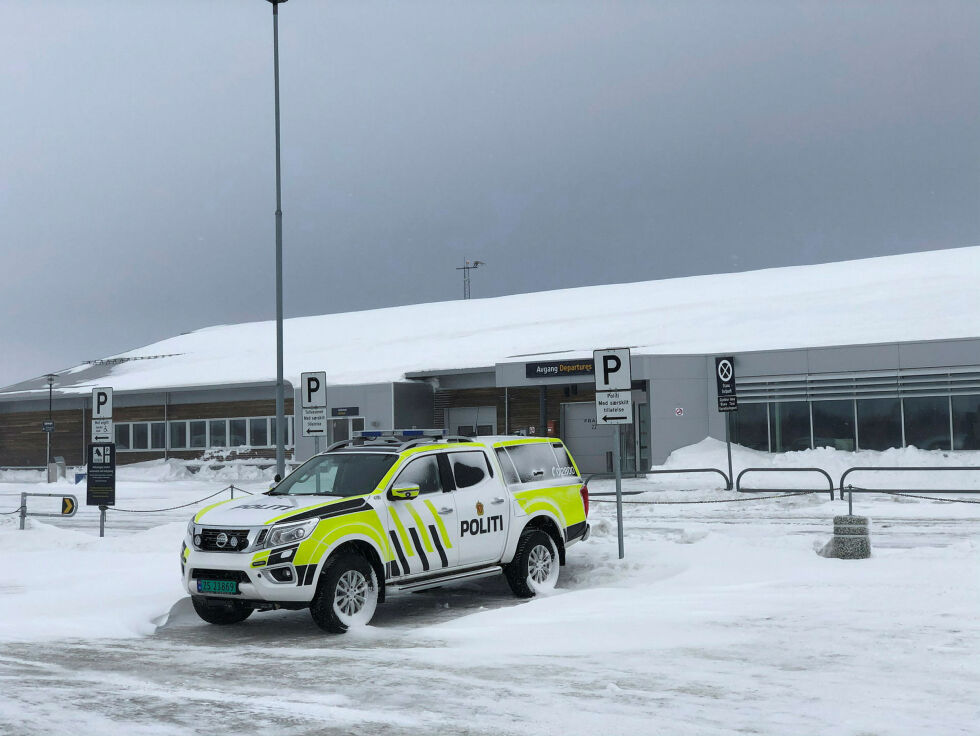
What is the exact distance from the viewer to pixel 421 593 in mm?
13820

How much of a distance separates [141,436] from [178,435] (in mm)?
2430

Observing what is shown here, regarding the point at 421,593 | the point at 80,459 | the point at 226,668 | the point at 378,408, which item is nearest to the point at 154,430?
the point at 80,459

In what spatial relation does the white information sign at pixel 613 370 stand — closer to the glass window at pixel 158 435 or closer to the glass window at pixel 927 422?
the glass window at pixel 927 422

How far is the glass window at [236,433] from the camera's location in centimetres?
4784

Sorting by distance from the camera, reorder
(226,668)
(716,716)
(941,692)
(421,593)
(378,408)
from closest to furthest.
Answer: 1. (716,716)
2. (941,692)
3. (226,668)
4. (421,593)
5. (378,408)

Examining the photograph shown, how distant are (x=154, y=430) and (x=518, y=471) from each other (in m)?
40.6

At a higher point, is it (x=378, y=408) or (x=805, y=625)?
(x=378, y=408)

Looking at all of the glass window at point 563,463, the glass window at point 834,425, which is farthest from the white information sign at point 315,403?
the glass window at point 834,425

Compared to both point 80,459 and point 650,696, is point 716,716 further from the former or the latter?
point 80,459

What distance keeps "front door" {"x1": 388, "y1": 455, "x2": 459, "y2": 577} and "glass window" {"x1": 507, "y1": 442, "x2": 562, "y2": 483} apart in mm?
1407

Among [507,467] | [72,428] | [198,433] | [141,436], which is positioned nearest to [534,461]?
[507,467]

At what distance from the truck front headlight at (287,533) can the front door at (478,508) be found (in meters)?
2.12

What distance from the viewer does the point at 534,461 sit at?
13523mm

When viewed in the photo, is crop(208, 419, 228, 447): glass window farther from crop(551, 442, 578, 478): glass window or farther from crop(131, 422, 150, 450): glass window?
crop(551, 442, 578, 478): glass window
